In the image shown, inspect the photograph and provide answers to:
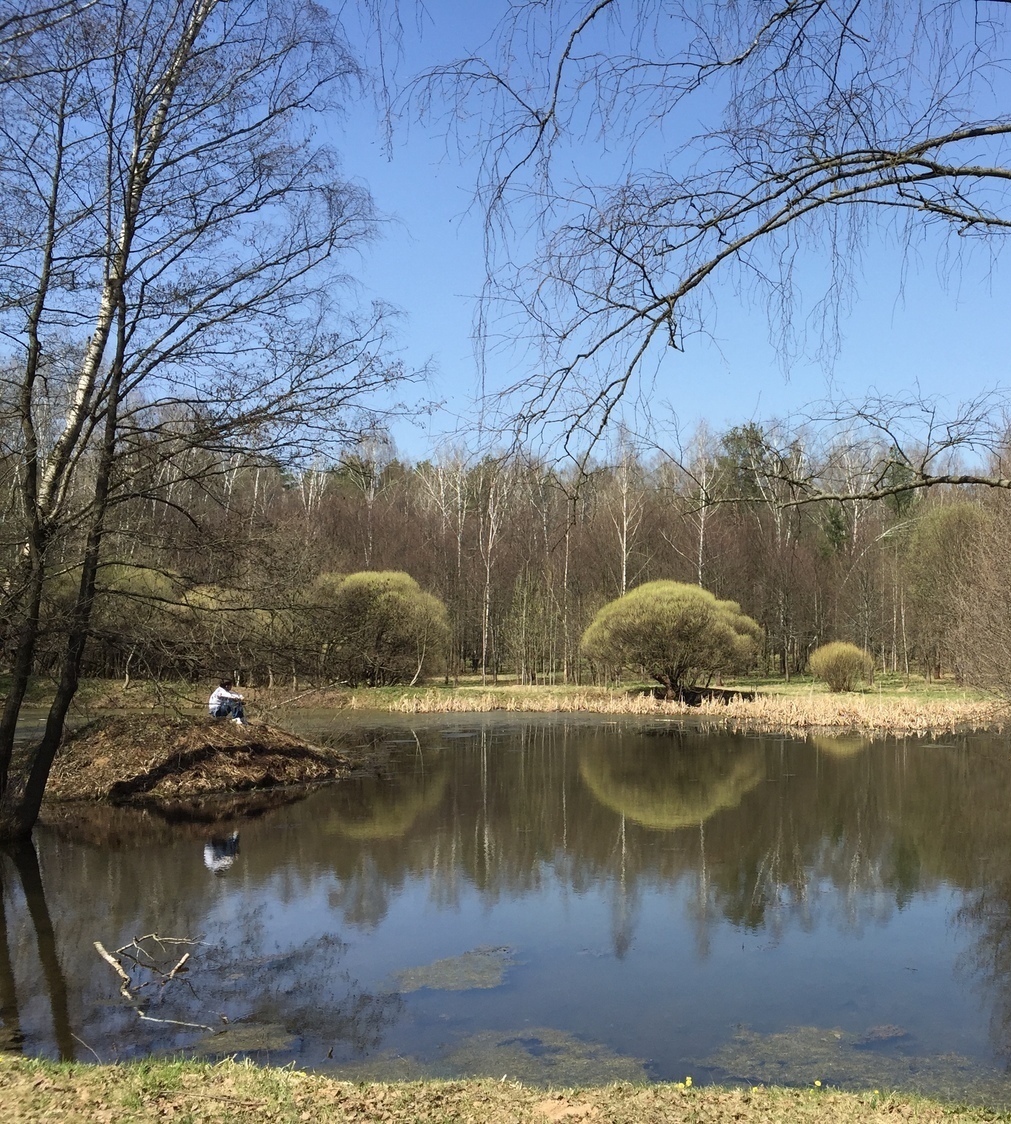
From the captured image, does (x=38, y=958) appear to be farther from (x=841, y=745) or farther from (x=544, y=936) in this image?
(x=841, y=745)

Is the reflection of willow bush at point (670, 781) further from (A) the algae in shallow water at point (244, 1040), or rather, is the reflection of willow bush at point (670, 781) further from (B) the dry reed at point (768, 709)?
(A) the algae in shallow water at point (244, 1040)

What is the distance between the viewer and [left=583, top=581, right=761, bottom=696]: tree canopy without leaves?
2814cm

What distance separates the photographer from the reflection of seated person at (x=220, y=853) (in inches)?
441

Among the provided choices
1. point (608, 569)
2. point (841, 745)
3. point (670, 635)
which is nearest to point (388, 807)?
point (841, 745)

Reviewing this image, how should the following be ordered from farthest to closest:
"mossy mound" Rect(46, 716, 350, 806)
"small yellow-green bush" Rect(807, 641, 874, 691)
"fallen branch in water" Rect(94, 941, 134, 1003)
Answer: "small yellow-green bush" Rect(807, 641, 874, 691), "mossy mound" Rect(46, 716, 350, 806), "fallen branch in water" Rect(94, 941, 134, 1003)

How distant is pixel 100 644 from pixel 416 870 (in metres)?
4.43

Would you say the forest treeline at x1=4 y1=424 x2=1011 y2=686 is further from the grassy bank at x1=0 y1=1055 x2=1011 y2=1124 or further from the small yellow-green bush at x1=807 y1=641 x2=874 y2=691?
the grassy bank at x1=0 y1=1055 x2=1011 y2=1124

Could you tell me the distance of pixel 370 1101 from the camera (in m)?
4.70

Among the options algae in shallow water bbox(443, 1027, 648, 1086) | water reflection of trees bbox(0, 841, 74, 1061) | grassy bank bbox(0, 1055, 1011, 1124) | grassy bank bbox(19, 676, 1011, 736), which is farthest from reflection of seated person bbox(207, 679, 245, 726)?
grassy bank bbox(0, 1055, 1011, 1124)

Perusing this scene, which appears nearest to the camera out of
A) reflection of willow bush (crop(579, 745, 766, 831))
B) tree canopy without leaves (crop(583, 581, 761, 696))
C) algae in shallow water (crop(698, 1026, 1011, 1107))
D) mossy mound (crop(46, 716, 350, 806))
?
algae in shallow water (crop(698, 1026, 1011, 1107))

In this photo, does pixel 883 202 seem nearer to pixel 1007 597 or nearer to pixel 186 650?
pixel 186 650

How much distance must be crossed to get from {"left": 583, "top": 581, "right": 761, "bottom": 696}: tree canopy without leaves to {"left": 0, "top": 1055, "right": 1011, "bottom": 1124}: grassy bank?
23.2 metres

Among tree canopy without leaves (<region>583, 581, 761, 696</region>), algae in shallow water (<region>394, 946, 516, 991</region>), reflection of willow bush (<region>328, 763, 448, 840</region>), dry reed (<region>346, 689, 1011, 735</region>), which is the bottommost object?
algae in shallow water (<region>394, 946, 516, 991</region>)

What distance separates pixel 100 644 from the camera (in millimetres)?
11703
